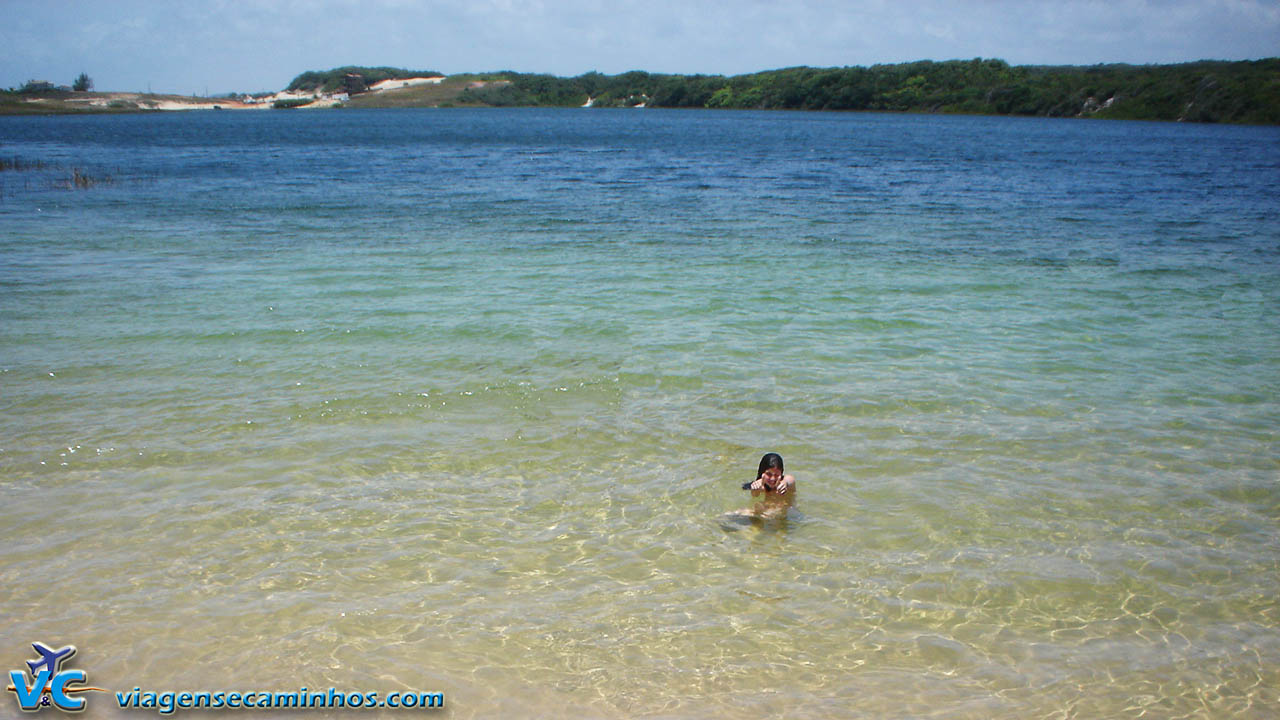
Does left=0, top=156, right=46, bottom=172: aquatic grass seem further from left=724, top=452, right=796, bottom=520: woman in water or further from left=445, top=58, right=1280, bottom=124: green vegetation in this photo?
left=445, top=58, right=1280, bottom=124: green vegetation

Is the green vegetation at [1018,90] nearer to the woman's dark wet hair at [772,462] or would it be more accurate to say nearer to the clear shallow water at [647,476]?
the clear shallow water at [647,476]

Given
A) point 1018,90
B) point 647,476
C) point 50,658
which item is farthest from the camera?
point 1018,90

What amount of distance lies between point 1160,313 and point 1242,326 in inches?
46.7

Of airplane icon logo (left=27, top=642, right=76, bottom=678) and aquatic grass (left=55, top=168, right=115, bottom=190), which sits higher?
aquatic grass (left=55, top=168, right=115, bottom=190)

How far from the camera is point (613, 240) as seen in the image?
22203 millimetres

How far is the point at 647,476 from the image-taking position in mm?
8328

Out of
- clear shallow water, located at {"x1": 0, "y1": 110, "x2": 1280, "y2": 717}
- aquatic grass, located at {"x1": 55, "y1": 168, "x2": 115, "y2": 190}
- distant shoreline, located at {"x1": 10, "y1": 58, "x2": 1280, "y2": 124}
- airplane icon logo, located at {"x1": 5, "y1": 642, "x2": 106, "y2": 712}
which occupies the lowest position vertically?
airplane icon logo, located at {"x1": 5, "y1": 642, "x2": 106, "y2": 712}

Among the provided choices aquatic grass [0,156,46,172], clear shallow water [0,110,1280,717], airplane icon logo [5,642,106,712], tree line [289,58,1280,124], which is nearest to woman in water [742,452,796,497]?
clear shallow water [0,110,1280,717]

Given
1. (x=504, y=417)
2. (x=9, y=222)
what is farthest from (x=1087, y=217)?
(x=9, y=222)

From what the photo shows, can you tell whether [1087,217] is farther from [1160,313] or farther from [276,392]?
[276,392]

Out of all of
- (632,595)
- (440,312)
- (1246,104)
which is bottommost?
(632,595)

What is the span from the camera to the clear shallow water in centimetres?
569

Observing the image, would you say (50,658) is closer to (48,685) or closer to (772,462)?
(48,685)

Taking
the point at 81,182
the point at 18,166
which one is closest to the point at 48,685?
the point at 81,182
